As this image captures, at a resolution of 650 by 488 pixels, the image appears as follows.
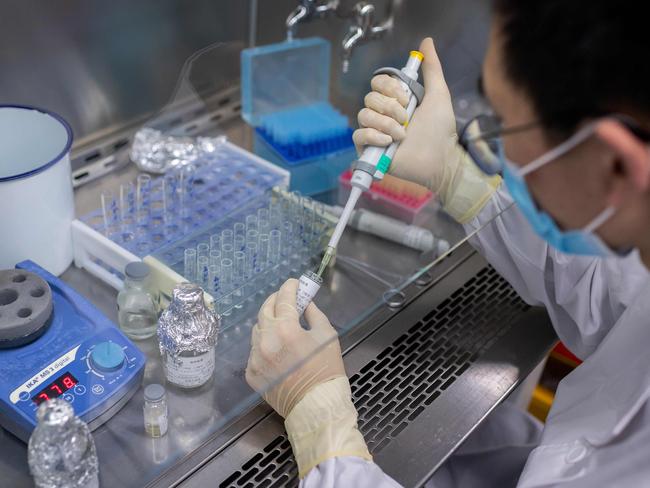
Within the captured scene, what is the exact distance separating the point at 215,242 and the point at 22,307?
1.30 ft

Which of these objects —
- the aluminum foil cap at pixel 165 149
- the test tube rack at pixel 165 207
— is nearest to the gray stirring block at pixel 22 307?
the test tube rack at pixel 165 207

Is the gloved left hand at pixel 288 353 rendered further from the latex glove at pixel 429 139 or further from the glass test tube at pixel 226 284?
the latex glove at pixel 429 139

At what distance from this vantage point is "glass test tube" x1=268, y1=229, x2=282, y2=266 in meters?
1.36

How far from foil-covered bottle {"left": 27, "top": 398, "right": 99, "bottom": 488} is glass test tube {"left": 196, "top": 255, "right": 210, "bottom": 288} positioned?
40 centimetres

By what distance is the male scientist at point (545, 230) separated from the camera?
754mm

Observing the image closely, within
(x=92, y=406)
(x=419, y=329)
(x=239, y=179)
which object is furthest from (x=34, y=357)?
(x=419, y=329)

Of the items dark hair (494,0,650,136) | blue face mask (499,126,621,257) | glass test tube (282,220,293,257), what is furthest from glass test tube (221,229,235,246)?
dark hair (494,0,650,136)

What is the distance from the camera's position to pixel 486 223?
1466 mm

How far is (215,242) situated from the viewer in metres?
1.37

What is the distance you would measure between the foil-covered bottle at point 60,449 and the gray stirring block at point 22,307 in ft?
0.80

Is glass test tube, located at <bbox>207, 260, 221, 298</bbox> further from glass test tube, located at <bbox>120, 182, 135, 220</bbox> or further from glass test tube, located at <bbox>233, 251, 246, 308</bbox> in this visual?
glass test tube, located at <bbox>120, 182, 135, 220</bbox>

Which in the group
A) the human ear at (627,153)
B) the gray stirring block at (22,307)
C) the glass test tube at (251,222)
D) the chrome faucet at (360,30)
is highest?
the human ear at (627,153)

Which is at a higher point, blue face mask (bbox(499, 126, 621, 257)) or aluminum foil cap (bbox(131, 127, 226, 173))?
blue face mask (bbox(499, 126, 621, 257))

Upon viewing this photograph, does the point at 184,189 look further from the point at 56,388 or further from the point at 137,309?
the point at 56,388
